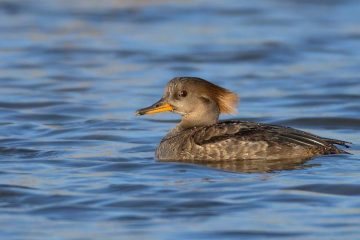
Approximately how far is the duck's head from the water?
67cm

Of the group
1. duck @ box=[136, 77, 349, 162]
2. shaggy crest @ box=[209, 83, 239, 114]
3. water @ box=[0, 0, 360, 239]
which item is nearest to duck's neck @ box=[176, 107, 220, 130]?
duck @ box=[136, 77, 349, 162]

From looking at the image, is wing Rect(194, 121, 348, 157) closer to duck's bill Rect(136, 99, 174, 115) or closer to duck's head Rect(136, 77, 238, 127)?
duck's head Rect(136, 77, 238, 127)

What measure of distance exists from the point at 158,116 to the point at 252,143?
383cm

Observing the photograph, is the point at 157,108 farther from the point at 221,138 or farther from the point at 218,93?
the point at 221,138

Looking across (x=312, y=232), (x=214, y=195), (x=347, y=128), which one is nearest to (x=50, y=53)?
(x=347, y=128)

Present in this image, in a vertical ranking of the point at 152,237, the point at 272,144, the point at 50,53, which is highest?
the point at 50,53

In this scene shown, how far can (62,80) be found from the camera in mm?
17516

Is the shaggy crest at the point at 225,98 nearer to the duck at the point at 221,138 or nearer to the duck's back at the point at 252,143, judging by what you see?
the duck at the point at 221,138

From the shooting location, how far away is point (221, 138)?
11.4 m

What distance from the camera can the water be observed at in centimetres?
916

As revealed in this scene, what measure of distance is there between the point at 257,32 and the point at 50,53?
13.7 ft

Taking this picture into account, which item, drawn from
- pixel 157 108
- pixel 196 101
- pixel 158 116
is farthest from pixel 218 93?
pixel 158 116

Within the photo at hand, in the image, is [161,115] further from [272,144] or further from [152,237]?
[152,237]

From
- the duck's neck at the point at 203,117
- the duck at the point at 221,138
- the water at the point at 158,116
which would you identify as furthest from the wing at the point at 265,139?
the duck's neck at the point at 203,117
